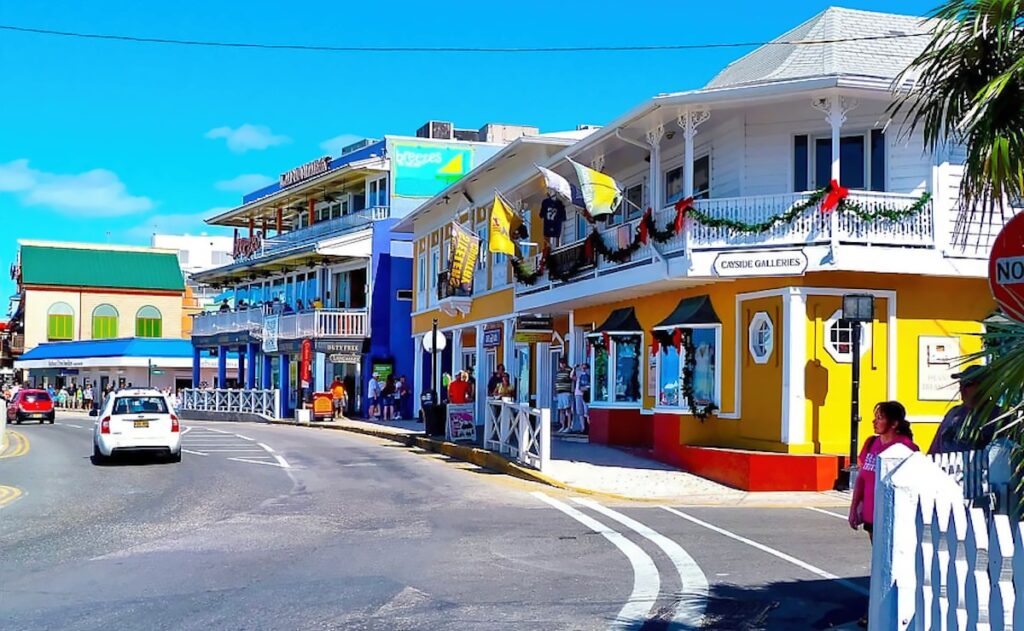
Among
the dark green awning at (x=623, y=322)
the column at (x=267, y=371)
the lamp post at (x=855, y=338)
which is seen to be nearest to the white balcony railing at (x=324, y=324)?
the column at (x=267, y=371)

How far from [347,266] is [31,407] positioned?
14127 millimetres

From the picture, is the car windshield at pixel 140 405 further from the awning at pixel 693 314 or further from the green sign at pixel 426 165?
the green sign at pixel 426 165

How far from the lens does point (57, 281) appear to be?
77.8 m

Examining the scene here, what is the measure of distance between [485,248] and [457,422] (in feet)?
31.6

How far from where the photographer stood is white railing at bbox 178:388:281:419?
4612cm

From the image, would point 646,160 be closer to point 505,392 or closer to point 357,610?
point 505,392

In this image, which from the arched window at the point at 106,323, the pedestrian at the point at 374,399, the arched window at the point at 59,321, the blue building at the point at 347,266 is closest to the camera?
the pedestrian at the point at 374,399

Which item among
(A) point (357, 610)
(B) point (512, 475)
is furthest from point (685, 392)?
(A) point (357, 610)

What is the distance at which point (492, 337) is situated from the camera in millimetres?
32812

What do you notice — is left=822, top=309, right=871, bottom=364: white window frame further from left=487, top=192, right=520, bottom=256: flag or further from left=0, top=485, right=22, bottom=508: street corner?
left=0, top=485, right=22, bottom=508: street corner

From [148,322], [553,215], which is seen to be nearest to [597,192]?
[553,215]

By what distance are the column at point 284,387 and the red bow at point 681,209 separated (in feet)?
103

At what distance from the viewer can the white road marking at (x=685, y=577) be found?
8094 mm

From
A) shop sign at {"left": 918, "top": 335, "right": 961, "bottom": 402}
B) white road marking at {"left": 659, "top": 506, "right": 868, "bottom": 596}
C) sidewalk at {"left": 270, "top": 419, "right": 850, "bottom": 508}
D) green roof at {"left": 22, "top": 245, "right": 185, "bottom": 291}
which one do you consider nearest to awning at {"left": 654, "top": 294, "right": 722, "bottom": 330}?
sidewalk at {"left": 270, "top": 419, "right": 850, "bottom": 508}
